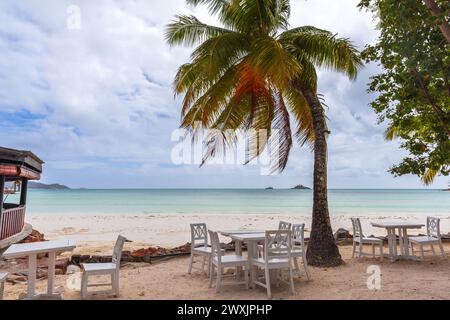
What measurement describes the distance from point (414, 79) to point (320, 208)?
3.10 metres

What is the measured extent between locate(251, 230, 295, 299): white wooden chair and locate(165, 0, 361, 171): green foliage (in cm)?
309

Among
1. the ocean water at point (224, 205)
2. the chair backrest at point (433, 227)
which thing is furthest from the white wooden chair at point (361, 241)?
the ocean water at point (224, 205)

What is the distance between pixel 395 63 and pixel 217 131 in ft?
13.0

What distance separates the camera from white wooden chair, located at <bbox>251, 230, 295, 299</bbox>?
4.55m

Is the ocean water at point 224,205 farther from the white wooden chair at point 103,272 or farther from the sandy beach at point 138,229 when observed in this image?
the white wooden chair at point 103,272

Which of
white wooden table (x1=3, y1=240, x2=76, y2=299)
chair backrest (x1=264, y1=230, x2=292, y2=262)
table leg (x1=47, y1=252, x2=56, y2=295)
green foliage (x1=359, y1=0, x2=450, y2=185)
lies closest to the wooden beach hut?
white wooden table (x1=3, y1=240, x2=76, y2=299)

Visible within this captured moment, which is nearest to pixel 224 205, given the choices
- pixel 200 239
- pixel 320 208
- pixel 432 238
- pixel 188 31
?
pixel 432 238

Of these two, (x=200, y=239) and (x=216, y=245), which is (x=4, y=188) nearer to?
(x=200, y=239)

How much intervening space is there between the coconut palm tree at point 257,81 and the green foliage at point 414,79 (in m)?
1.19

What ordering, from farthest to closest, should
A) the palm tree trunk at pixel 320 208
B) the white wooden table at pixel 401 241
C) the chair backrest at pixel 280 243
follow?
1. the white wooden table at pixel 401 241
2. the palm tree trunk at pixel 320 208
3. the chair backrest at pixel 280 243

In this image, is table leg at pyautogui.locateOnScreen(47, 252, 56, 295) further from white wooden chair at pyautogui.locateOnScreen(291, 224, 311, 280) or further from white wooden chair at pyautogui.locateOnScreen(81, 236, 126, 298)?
white wooden chair at pyautogui.locateOnScreen(291, 224, 311, 280)

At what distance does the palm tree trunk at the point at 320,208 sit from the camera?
22.0ft
